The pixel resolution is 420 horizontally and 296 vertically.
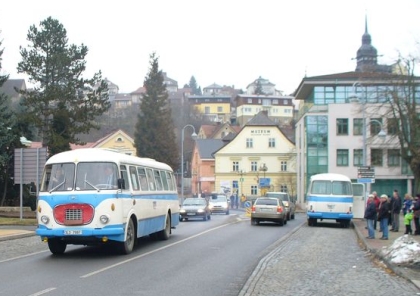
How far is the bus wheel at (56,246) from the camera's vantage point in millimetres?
16670

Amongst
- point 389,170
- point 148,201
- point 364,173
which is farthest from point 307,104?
point 148,201

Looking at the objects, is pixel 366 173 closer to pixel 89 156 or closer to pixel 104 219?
pixel 89 156

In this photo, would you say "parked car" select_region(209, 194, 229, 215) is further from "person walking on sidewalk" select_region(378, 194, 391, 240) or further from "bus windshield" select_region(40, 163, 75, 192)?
"bus windshield" select_region(40, 163, 75, 192)

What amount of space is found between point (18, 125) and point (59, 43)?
24.1 ft

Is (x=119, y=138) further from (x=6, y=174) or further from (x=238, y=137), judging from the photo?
(x=6, y=174)

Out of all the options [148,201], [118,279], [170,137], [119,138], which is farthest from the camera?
[119,138]

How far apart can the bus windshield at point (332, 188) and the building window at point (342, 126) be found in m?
34.9

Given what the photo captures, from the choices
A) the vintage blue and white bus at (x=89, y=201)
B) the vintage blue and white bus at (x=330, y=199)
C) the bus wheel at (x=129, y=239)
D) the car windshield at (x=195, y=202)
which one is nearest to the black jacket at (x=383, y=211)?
the vintage blue and white bus at (x=89, y=201)

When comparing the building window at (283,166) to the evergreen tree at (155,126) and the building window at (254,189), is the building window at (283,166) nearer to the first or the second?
the building window at (254,189)

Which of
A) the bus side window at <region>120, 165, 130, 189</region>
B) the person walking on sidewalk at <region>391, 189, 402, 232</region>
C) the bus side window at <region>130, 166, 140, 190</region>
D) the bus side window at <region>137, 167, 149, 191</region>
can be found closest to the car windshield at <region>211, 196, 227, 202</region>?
the person walking on sidewalk at <region>391, 189, 402, 232</region>

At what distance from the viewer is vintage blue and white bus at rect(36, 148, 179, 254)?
1563 centimetres

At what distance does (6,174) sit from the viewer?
48750 mm

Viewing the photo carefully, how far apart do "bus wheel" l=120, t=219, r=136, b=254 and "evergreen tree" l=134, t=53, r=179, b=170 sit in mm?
66586

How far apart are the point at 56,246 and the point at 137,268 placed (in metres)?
3.93
